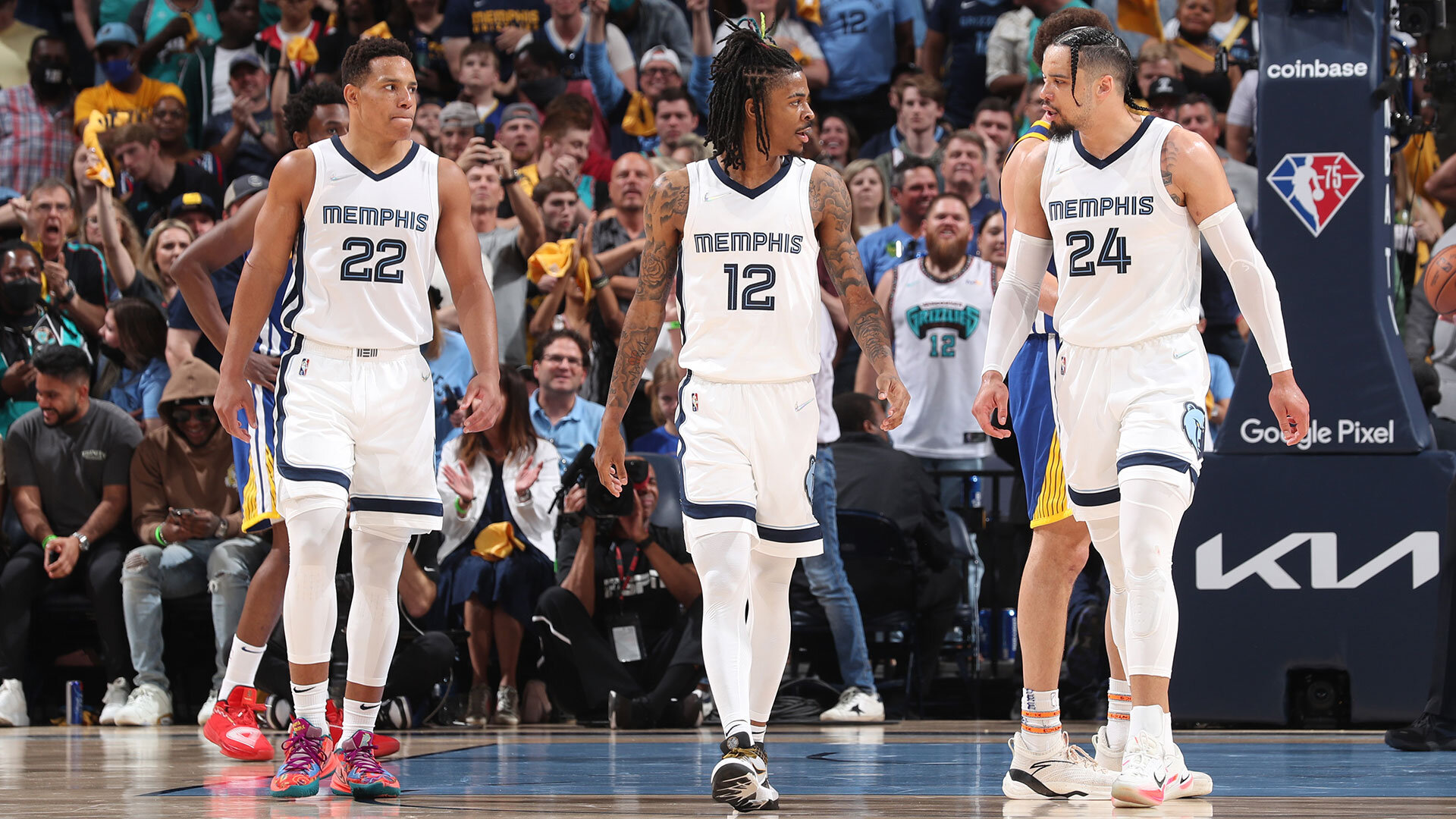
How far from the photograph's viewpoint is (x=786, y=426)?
15.1ft

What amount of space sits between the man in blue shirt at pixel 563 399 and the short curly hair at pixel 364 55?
362 cm

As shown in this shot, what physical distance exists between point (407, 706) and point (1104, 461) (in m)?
4.32

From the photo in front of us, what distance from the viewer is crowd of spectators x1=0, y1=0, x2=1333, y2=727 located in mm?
7727

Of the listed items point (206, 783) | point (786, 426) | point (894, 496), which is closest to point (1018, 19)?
point (894, 496)

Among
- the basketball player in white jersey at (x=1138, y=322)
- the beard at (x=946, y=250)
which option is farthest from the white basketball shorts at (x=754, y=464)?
the beard at (x=946, y=250)

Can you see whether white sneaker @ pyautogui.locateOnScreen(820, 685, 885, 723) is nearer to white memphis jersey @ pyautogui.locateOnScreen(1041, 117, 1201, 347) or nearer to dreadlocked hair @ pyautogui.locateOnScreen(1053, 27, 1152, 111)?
white memphis jersey @ pyautogui.locateOnScreen(1041, 117, 1201, 347)

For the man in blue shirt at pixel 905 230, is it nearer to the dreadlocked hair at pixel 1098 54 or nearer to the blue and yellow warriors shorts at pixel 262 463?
the blue and yellow warriors shorts at pixel 262 463

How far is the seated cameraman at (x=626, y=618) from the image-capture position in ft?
24.1

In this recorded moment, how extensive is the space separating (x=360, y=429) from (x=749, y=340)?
1236 mm

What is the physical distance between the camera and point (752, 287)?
4.63m

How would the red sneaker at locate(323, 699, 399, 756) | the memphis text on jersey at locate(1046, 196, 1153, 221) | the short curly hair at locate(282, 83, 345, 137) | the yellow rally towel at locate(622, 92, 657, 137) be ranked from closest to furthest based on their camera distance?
1. the memphis text on jersey at locate(1046, 196, 1153, 221)
2. the red sneaker at locate(323, 699, 399, 756)
3. the short curly hair at locate(282, 83, 345, 137)
4. the yellow rally towel at locate(622, 92, 657, 137)

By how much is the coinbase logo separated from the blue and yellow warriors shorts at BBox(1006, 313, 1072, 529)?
2.24 meters

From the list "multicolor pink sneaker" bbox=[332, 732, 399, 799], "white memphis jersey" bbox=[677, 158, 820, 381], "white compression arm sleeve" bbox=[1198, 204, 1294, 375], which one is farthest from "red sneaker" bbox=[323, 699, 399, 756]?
"white compression arm sleeve" bbox=[1198, 204, 1294, 375]

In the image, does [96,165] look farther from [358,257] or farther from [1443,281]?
[1443,281]
